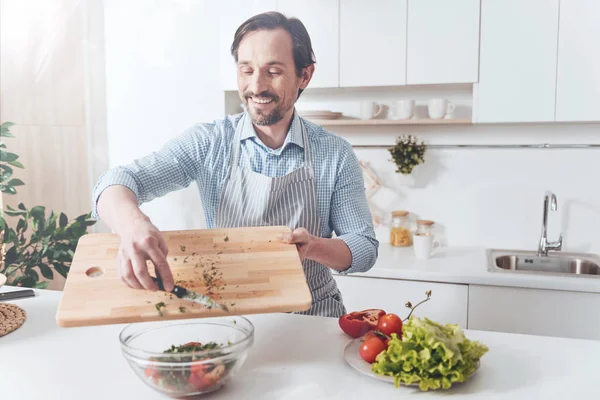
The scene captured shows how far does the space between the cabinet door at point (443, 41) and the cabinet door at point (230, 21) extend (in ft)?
2.44

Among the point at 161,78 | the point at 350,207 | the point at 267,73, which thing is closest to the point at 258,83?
the point at 267,73

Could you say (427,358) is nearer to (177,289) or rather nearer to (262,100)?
(177,289)

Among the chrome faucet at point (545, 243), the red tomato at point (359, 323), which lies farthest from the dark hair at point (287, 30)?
the chrome faucet at point (545, 243)

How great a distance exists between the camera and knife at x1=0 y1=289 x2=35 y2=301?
166cm

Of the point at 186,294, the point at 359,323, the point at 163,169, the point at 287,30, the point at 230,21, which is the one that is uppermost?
the point at 230,21

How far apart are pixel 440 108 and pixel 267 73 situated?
4.40 feet

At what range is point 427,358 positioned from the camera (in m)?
1.01

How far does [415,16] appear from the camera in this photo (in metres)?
2.57

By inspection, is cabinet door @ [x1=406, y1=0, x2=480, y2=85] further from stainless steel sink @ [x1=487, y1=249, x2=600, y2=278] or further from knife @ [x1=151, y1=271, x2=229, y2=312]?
knife @ [x1=151, y1=271, x2=229, y2=312]

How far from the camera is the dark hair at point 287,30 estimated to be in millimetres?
1654

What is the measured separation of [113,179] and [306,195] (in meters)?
0.60

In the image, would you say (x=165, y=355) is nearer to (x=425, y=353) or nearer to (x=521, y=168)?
(x=425, y=353)

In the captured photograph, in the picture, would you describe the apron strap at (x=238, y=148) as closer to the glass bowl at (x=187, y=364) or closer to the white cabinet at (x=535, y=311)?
the glass bowl at (x=187, y=364)

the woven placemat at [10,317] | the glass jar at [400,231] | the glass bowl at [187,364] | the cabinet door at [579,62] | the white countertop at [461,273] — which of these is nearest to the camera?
the glass bowl at [187,364]
